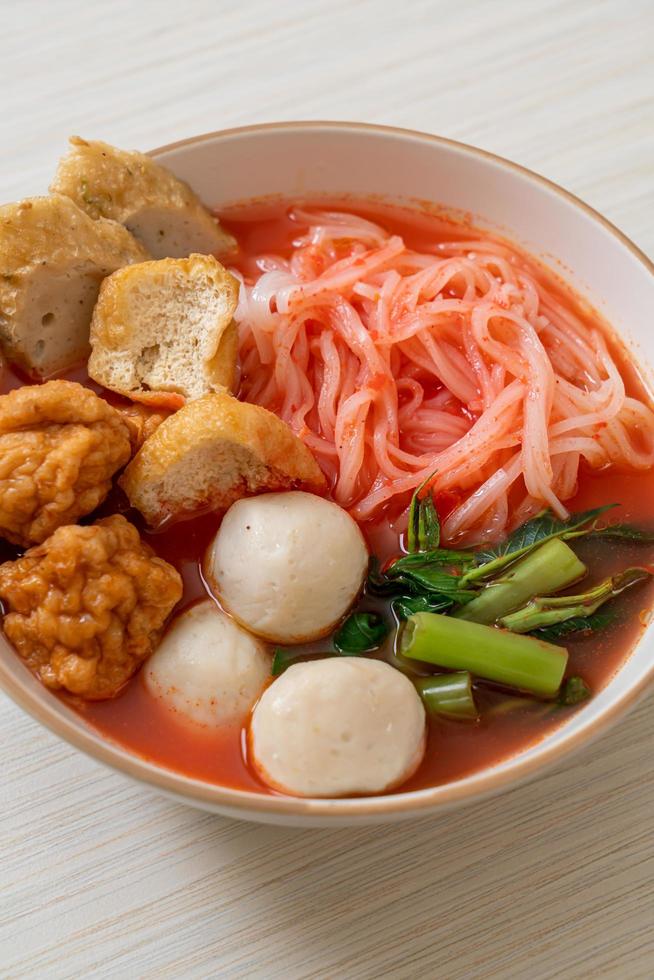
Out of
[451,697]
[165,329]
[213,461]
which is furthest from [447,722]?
[165,329]

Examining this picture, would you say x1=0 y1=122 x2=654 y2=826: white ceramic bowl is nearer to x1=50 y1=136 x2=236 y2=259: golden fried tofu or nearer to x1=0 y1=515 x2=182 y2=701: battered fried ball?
x1=50 y1=136 x2=236 y2=259: golden fried tofu

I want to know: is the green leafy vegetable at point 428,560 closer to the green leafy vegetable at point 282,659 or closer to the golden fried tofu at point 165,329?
the green leafy vegetable at point 282,659

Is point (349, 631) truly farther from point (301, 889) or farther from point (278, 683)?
point (301, 889)

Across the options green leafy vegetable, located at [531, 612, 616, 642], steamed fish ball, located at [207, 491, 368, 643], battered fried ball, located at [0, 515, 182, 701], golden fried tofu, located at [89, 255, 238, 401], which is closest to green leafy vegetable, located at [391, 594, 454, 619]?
steamed fish ball, located at [207, 491, 368, 643]

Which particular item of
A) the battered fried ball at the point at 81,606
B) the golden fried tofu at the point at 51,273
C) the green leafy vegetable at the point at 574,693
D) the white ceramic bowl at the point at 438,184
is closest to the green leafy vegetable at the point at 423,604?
the green leafy vegetable at the point at 574,693

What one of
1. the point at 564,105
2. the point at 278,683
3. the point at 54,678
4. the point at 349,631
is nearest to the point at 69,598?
the point at 54,678

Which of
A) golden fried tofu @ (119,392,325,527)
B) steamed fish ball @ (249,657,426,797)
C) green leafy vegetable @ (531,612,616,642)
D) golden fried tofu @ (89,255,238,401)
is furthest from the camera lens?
golden fried tofu @ (89,255,238,401)
